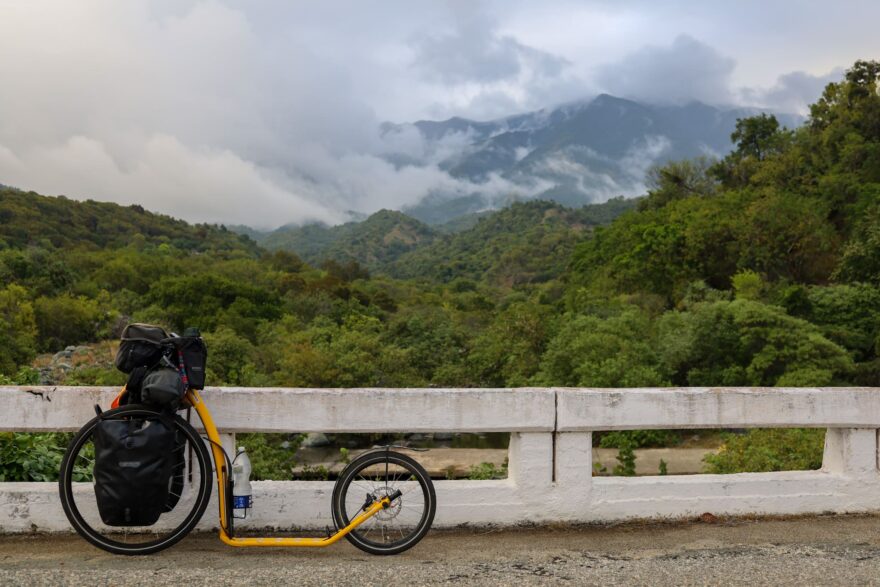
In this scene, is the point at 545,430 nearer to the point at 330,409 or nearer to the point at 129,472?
the point at 330,409

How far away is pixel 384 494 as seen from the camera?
4340 mm

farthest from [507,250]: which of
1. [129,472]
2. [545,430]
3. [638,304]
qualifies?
[129,472]

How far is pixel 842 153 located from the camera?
4650 cm

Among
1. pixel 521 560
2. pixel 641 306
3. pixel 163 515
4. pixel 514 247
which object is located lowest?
pixel 521 560

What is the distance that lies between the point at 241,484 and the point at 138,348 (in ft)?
3.30

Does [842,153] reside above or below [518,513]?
above

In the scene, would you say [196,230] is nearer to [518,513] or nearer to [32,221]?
[32,221]

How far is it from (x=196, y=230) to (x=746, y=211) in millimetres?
122042

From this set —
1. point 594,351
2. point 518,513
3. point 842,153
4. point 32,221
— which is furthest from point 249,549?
point 32,221

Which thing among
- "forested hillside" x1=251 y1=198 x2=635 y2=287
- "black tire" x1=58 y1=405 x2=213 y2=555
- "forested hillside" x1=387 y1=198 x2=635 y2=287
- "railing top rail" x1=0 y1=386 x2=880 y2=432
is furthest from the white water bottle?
"forested hillside" x1=251 y1=198 x2=635 y2=287

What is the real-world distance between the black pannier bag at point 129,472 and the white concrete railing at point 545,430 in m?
0.65

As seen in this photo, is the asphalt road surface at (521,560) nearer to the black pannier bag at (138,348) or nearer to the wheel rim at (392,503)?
the wheel rim at (392,503)

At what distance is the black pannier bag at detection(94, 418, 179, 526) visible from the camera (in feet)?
12.6

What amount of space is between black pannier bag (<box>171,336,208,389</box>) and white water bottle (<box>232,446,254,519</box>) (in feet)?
1.65
